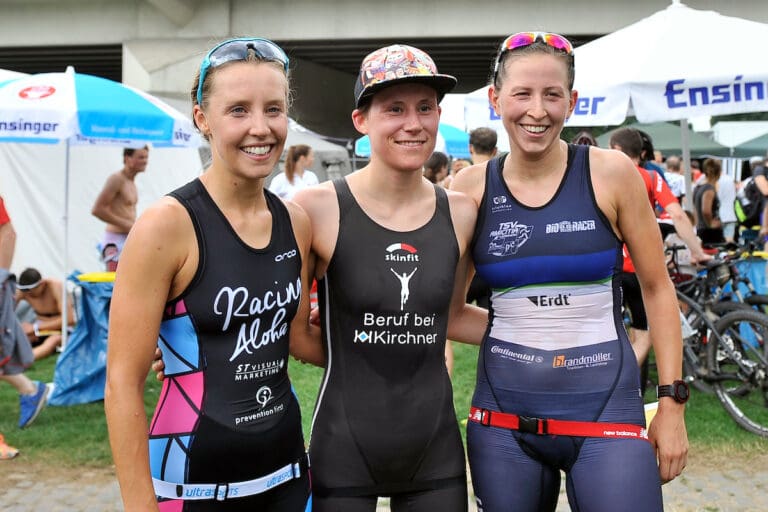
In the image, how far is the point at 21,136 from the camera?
7.13m

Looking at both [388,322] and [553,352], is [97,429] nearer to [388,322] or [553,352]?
[388,322]

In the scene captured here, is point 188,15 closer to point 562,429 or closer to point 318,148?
point 318,148

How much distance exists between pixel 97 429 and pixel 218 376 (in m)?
4.82

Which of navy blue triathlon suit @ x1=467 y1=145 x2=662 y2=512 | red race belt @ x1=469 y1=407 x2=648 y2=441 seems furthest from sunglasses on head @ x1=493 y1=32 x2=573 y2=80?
red race belt @ x1=469 y1=407 x2=648 y2=441

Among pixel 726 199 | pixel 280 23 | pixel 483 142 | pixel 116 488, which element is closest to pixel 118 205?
pixel 483 142

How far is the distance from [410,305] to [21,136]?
5.62 meters

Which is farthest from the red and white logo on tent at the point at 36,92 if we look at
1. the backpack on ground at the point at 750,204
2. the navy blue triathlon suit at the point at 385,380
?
the backpack on ground at the point at 750,204

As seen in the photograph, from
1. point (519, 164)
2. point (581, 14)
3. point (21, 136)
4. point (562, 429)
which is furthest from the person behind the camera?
point (581, 14)

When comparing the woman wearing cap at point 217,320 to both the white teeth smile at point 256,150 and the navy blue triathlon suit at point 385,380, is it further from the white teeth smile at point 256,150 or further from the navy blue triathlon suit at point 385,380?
the navy blue triathlon suit at point 385,380

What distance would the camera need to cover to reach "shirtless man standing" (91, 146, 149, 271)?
8.59 meters

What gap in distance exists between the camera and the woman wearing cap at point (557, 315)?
258 cm

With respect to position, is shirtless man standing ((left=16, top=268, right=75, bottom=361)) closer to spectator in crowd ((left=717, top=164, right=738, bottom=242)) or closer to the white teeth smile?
the white teeth smile

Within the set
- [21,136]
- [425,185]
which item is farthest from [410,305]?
[21,136]

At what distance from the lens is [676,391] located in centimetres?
264
